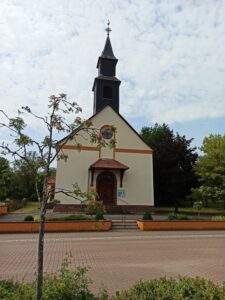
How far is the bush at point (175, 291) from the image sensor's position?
293 inches

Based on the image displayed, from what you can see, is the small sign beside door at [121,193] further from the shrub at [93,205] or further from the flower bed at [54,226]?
the shrub at [93,205]

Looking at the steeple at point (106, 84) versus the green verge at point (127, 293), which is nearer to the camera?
the green verge at point (127, 293)

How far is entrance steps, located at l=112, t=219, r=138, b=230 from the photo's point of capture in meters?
26.5

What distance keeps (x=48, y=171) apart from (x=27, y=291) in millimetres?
2175

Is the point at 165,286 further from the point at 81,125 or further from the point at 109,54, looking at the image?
the point at 109,54

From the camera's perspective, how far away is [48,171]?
7.38 meters

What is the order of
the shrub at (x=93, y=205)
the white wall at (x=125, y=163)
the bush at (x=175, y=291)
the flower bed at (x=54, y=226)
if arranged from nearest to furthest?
1. the shrub at (x=93, y=205)
2. the bush at (x=175, y=291)
3. the flower bed at (x=54, y=226)
4. the white wall at (x=125, y=163)

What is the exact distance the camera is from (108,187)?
119 feet

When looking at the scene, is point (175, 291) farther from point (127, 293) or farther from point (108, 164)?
point (108, 164)

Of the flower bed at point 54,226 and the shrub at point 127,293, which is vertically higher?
the flower bed at point 54,226

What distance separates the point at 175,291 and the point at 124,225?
19.6 meters

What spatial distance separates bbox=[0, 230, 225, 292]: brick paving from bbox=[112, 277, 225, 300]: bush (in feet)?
7.73

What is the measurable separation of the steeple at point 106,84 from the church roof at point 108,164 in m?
4.88

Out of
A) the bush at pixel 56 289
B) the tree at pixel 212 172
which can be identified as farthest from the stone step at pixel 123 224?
the bush at pixel 56 289
